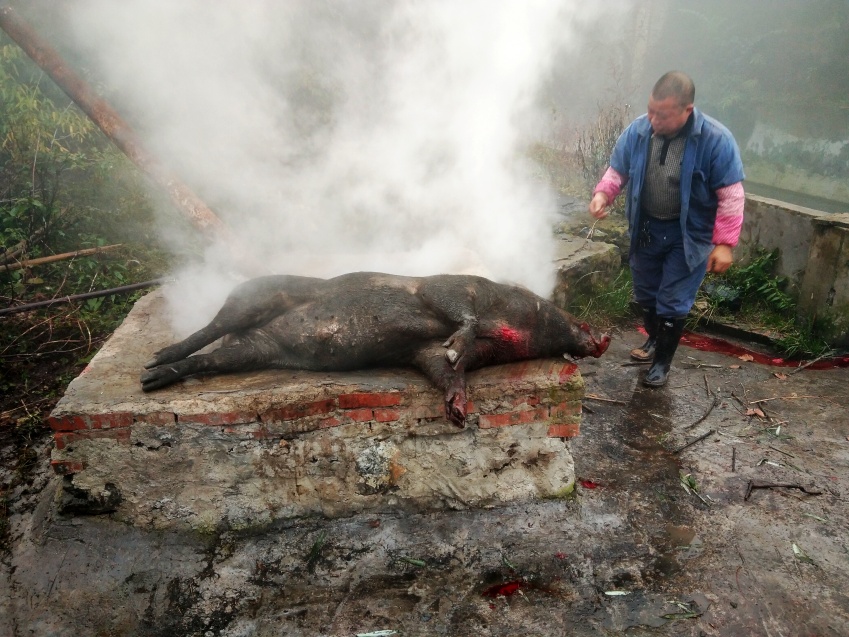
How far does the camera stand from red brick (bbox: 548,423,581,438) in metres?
3.33

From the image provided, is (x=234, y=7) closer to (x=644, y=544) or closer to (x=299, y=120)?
(x=299, y=120)

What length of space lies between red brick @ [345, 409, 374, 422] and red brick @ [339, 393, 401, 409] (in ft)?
0.09

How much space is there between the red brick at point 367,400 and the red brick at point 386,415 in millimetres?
39

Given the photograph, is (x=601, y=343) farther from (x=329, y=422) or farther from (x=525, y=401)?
(x=329, y=422)

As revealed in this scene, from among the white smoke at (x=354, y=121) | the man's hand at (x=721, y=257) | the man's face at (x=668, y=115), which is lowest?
the man's hand at (x=721, y=257)

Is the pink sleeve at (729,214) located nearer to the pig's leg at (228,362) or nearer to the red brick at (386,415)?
the red brick at (386,415)

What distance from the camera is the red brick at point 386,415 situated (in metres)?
3.12

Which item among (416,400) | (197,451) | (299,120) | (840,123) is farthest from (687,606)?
(840,123)

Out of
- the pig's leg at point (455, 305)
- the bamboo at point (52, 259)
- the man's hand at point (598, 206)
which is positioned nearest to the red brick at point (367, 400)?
the pig's leg at point (455, 305)

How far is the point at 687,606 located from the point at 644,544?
420mm

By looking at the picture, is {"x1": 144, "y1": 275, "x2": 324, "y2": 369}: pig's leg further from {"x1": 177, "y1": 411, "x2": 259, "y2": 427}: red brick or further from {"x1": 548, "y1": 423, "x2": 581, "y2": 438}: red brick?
{"x1": 548, "y1": 423, "x2": 581, "y2": 438}: red brick

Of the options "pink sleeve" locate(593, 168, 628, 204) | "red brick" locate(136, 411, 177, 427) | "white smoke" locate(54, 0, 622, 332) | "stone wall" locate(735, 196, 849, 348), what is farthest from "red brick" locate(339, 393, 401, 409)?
"stone wall" locate(735, 196, 849, 348)

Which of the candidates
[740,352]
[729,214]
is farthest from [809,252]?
[729,214]

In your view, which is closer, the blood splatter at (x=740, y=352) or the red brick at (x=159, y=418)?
the red brick at (x=159, y=418)
